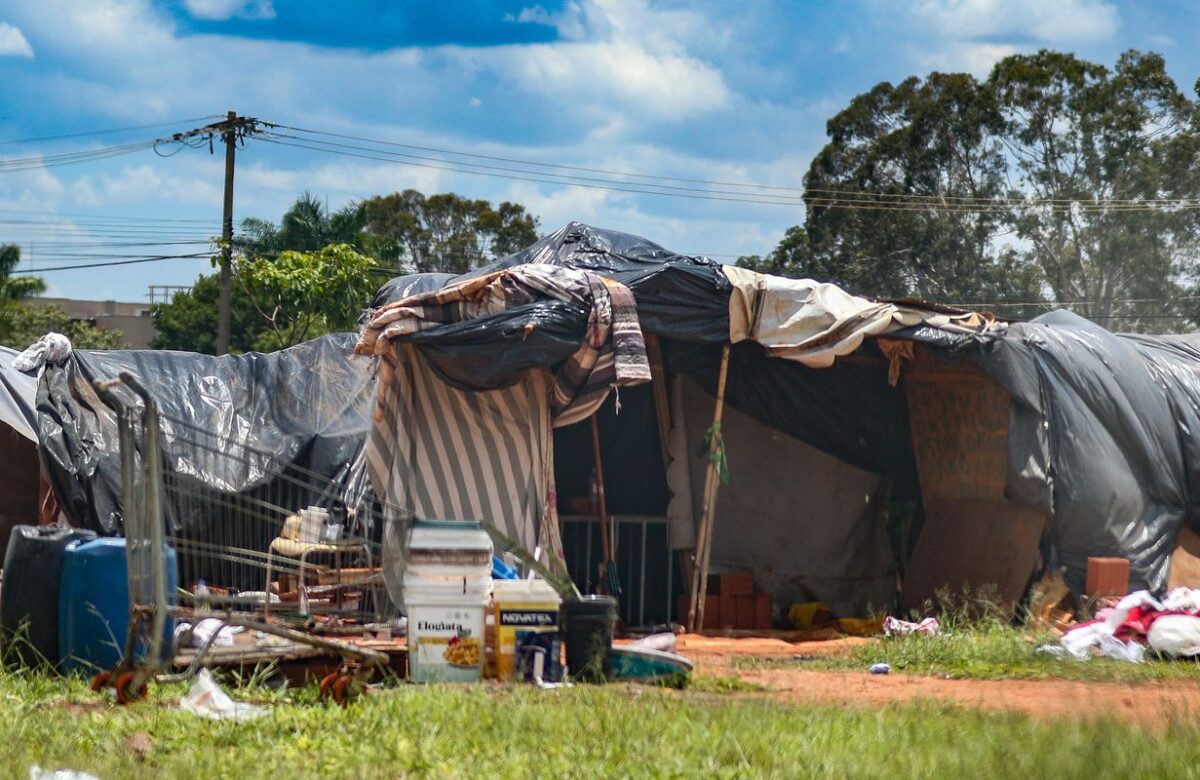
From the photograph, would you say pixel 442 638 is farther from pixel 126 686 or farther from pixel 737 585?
pixel 737 585

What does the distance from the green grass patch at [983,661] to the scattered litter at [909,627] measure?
0.28m

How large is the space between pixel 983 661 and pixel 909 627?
73.0 inches

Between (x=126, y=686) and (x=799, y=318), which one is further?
(x=799, y=318)

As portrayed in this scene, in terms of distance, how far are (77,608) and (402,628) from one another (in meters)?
1.84

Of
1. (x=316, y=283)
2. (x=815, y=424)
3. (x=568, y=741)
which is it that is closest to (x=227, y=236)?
(x=316, y=283)

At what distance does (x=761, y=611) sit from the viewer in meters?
12.4

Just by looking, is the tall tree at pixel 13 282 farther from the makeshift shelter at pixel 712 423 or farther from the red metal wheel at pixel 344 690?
the red metal wheel at pixel 344 690

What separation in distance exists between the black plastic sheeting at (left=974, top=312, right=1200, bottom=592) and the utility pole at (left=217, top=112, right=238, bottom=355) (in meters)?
17.8

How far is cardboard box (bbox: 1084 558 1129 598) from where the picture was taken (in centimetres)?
1119

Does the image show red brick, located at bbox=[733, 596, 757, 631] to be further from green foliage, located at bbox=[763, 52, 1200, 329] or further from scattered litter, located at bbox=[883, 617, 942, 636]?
green foliage, located at bbox=[763, 52, 1200, 329]

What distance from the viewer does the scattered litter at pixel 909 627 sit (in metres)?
10.4

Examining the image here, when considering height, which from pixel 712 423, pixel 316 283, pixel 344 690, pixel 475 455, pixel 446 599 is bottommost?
pixel 344 690

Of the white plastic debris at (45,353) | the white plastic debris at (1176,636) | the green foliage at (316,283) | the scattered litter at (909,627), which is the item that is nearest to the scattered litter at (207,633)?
the white plastic debris at (45,353)

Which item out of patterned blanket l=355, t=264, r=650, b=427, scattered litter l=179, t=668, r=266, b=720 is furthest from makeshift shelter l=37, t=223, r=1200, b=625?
scattered litter l=179, t=668, r=266, b=720
